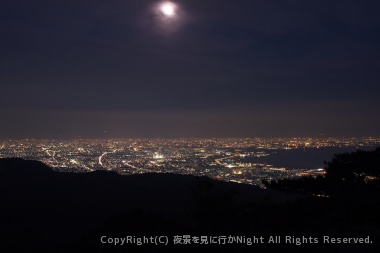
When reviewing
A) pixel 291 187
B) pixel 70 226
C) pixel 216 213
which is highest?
pixel 291 187

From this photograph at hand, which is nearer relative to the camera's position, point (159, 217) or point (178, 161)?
point (159, 217)

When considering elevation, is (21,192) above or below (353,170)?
below

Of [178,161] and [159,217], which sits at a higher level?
[159,217]

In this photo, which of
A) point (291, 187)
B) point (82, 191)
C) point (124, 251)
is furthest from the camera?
point (82, 191)

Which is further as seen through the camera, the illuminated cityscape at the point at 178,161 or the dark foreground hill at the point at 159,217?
the illuminated cityscape at the point at 178,161

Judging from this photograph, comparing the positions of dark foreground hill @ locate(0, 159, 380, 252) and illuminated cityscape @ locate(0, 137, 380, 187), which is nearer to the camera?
dark foreground hill @ locate(0, 159, 380, 252)

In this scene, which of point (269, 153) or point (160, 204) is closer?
point (160, 204)

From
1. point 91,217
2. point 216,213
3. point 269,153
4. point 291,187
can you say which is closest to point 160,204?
point 91,217

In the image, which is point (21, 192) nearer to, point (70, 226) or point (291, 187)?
point (70, 226)
